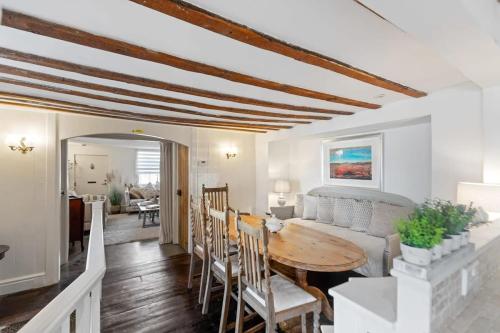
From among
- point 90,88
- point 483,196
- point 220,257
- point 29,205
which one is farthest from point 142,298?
point 483,196

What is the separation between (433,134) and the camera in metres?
2.53

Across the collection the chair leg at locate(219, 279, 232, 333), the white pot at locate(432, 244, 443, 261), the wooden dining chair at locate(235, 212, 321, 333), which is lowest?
the chair leg at locate(219, 279, 232, 333)

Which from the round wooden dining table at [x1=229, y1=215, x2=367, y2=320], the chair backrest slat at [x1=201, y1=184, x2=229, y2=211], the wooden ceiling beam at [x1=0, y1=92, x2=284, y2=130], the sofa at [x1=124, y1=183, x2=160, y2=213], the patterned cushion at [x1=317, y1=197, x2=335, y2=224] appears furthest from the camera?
the sofa at [x1=124, y1=183, x2=160, y2=213]

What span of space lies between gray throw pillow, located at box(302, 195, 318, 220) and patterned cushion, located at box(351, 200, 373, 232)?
2.42 ft

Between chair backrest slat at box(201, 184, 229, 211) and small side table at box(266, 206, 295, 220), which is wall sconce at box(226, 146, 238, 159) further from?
small side table at box(266, 206, 295, 220)

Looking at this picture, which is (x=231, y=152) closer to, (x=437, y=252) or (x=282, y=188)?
(x=282, y=188)

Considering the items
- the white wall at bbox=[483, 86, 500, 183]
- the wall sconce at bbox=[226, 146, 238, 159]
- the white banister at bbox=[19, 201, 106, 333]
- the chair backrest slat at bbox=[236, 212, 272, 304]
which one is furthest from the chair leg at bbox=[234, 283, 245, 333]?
the wall sconce at bbox=[226, 146, 238, 159]

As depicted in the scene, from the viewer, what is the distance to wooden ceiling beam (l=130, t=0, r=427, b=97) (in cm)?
104

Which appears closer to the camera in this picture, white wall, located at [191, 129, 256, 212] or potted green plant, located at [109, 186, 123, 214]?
white wall, located at [191, 129, 256, 212]

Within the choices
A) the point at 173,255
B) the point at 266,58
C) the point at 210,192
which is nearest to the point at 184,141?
the point at 210,192

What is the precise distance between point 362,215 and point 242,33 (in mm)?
3219

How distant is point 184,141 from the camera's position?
166 inches

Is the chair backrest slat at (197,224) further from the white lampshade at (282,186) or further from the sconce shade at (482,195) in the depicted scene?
the sconce shade at (482,195)

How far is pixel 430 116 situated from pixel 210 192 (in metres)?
3.00
